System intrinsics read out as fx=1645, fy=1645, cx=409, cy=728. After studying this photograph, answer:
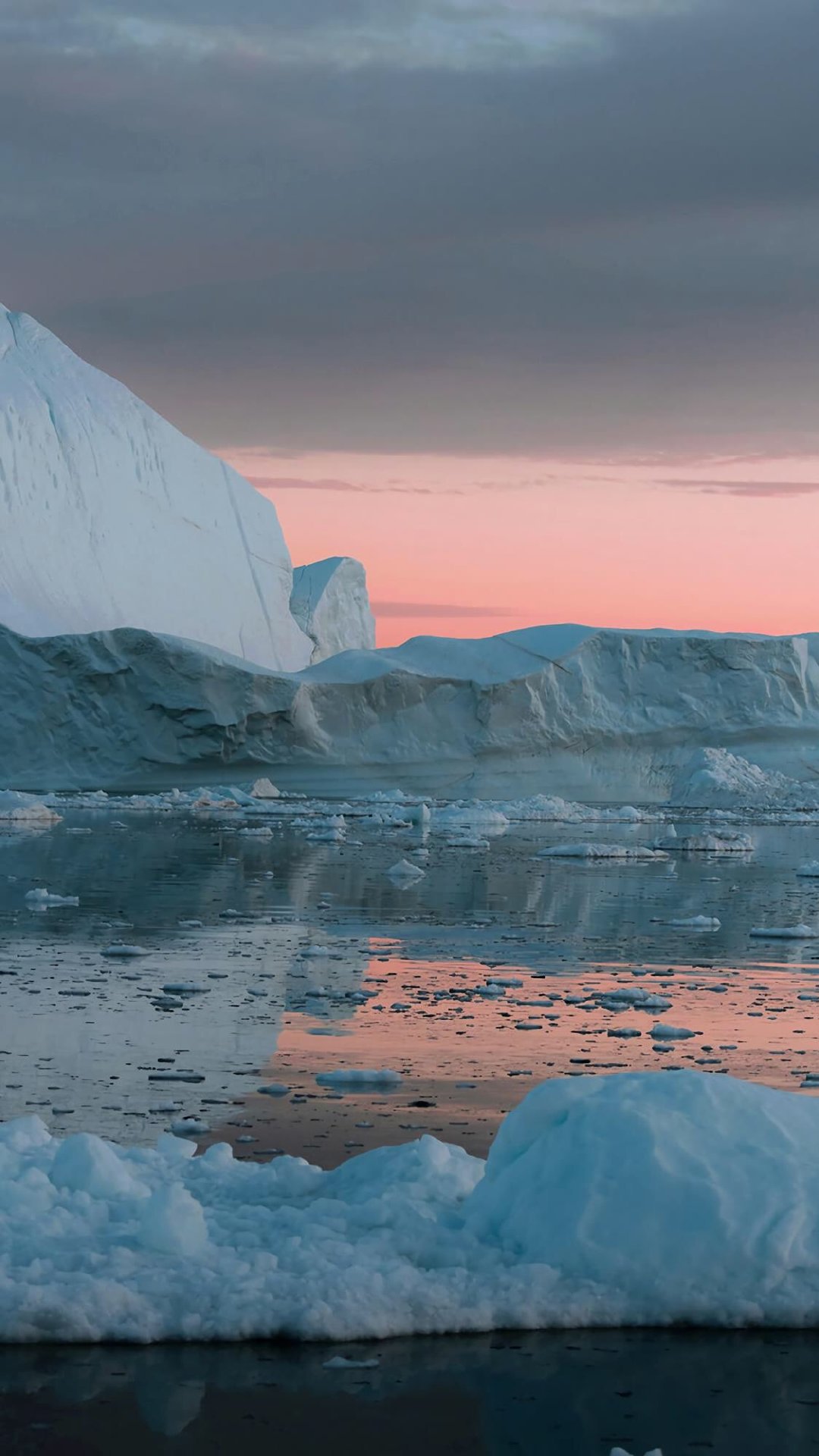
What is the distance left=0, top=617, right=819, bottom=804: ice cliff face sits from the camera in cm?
3028

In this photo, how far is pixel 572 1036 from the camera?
5.94 m

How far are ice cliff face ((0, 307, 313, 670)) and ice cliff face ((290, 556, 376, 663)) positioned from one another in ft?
13.6

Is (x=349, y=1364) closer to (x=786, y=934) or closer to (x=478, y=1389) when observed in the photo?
(x=478, y=1389)

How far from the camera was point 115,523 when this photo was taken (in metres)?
41.0

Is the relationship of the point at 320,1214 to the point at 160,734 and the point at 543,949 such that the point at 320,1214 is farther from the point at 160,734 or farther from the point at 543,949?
the point at 160,734

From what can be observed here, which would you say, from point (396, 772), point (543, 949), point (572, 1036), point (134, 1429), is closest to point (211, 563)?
point (396, 772)

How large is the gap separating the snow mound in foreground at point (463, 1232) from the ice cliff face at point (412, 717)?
26678 mm

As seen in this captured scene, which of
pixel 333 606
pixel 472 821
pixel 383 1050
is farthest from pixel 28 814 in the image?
pixel 333 606

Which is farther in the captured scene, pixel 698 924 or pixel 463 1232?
pixel 698 924

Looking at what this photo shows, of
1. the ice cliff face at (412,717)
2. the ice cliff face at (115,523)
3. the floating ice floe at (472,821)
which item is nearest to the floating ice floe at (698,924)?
the floating ice floe at (472,821)

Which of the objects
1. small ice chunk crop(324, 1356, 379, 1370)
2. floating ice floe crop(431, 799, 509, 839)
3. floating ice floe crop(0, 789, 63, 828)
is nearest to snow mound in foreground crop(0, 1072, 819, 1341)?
small ice chunk crop(324, 1356, 379, 1370)

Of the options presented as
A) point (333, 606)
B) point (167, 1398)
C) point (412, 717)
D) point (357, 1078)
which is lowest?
point (167, 1398)

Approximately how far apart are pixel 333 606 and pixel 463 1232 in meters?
51.0

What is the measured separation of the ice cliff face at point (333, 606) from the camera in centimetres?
5312
